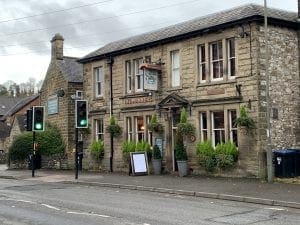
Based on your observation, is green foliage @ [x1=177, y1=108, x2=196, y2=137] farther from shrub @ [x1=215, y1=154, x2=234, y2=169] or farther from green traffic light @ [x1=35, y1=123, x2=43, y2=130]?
green traffic light @ [x1=35, y1=123, x2=43, y2=130]

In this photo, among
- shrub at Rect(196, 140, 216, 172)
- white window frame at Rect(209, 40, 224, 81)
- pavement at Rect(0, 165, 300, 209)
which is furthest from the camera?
white window frame at Rect(209, 40, 224, 81)

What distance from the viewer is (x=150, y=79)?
82.0 feet

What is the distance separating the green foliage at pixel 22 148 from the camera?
33.7 m

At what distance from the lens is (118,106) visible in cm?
2806

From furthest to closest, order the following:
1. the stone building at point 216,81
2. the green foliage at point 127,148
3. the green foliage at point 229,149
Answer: the green foliage at point 127,148, the green foliage at point 229,149, the stone building at point 216,81

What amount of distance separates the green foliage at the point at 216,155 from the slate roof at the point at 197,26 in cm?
Result: 523

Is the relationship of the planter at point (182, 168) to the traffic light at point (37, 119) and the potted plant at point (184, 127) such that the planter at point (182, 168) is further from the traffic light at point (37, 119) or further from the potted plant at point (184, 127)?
the traffic light at point (37, 119)

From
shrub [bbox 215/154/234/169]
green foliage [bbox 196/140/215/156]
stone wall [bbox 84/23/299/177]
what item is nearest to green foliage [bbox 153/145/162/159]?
stone wall [bbox 84/23/299/177]

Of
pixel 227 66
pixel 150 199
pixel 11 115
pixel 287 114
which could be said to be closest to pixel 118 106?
pixel 227 66

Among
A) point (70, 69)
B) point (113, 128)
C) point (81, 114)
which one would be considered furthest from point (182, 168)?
point (70, 69)

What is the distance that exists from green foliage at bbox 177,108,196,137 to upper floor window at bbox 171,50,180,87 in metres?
1.84

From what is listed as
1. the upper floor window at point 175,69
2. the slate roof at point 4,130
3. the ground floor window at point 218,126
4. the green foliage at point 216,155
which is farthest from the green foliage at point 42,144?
the slate roof at point 4,130

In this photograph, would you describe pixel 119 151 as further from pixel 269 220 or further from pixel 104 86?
pixel 269 220

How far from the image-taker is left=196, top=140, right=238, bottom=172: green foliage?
21359mm
